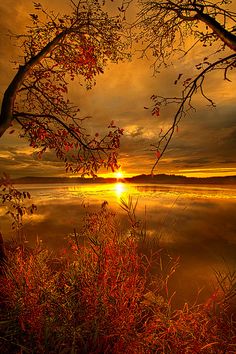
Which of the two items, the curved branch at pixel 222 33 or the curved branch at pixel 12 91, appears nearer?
the curved branch at pixel 222 33

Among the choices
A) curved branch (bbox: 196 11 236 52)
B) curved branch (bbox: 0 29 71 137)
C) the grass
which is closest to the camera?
the grass

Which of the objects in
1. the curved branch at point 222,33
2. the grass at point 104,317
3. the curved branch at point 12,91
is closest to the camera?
the grass at point 104,317

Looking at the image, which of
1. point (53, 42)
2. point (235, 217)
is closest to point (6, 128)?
point (53, 42)

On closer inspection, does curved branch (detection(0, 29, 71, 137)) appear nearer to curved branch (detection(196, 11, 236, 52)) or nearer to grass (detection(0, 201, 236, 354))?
grass (detection(0, 201, 236, 354))

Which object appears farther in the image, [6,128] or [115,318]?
[6,128]

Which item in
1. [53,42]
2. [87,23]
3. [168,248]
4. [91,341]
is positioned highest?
[87,23]

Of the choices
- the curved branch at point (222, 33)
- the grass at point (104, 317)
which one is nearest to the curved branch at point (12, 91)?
the grass at point (104, 317)

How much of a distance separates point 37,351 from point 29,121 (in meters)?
5.48

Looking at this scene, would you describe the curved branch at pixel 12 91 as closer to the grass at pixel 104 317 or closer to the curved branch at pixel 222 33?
the grass at pixel 104 317

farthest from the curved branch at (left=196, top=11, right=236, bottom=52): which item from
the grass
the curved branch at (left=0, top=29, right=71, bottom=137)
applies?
the curved branch at (left=0, top=29, right=71, bottom=137)

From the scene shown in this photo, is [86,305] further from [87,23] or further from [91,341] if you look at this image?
[87,23]

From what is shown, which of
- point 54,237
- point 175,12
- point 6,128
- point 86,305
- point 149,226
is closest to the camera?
point 86,305

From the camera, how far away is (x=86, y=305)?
5070mm

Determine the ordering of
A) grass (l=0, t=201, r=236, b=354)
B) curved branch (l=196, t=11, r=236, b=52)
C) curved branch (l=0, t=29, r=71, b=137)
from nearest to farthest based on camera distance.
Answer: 1. grass (l=0, t=201, r=236, b=354)
2. curved branch (l=196, t=11, r=236, b=52)
3. curved branch (l=0, t=29, r=71, b=137)
